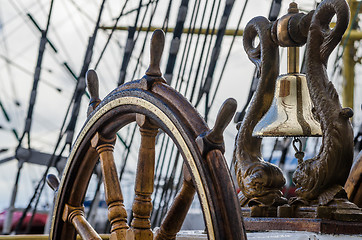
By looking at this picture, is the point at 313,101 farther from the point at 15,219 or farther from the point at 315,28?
the point at 15,219

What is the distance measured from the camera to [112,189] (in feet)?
2.67

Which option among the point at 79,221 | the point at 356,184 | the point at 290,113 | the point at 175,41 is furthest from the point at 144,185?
the point at 175,41

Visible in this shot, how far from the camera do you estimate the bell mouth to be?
123 centimetres

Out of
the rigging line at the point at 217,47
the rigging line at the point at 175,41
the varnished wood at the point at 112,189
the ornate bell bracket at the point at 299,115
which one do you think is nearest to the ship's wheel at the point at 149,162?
the varnished wood at the point at 112,189

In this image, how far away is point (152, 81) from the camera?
0.73 m

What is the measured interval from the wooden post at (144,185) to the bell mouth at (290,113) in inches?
20.1

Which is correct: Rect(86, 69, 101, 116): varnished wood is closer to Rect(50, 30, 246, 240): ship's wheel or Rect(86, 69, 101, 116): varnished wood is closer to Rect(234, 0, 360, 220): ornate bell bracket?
Rect(50, 30, 246, 240): ship's wheel

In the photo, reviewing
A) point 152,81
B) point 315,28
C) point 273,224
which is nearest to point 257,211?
point 273,224

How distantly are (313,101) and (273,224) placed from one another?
257mm

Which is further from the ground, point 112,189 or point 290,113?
point 290,113

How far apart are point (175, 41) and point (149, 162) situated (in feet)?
6.83

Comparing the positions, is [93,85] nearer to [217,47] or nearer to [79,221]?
[79,221]

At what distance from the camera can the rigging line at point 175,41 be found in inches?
111

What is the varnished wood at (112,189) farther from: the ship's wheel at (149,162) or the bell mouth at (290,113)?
the bell mouth at (290,113)
